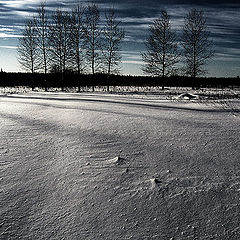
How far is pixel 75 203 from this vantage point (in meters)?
2.29

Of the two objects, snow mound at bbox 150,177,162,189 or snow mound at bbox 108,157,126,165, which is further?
snow mound at bbox 108,157,126,165

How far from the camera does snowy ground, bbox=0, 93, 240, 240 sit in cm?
199

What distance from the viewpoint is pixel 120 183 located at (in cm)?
261

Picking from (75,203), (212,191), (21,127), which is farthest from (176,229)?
(21,127)

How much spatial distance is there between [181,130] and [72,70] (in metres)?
21.0

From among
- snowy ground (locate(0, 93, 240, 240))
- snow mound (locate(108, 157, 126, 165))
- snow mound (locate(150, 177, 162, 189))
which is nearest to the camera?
snowy ground (locate(0, 93, 240, 240))

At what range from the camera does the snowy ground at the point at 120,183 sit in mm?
1992

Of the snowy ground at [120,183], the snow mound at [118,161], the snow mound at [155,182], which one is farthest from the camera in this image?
the snow mound at [118,161]

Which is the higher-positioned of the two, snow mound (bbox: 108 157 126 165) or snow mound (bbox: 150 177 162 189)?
snow mound (bbox: 108 157 126 165)

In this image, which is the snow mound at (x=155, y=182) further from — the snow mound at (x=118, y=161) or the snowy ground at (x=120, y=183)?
the snow mound at (x=118, y=161)

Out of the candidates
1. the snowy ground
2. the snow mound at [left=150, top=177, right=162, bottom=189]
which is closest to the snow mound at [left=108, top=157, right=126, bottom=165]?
the snowy ground

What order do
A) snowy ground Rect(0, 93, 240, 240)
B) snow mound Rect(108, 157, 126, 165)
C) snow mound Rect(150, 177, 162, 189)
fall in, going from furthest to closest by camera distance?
snow mound Rect(108, 157, 126, 165), snow mound Rect(150, 177, 162, 189), snowy ground Rect(0, 93, 240, 240)

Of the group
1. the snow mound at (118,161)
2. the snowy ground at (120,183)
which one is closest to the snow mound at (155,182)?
the snowy ground at (120,183)

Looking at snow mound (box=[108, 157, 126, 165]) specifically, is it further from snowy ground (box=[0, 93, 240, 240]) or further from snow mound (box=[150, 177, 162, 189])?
snow mound (box=[150, 177, 162, 189])
